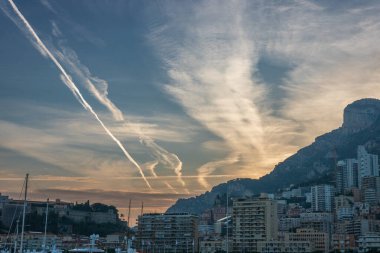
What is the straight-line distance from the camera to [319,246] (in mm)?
184250

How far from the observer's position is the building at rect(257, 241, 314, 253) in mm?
170750

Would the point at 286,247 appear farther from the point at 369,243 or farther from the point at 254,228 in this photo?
the point at 369,243

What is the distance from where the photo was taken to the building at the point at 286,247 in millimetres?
170750

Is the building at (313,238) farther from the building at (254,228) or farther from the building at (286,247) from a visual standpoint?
the building at (254,228)

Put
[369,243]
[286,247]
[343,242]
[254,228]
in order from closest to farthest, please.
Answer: [369,243] → [286,247] → [343,242] → [254,228]

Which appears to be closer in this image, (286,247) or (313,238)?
(286,247)

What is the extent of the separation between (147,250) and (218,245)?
25548mm

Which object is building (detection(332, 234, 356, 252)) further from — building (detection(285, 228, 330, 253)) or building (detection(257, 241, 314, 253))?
building (detection(257, 241, 314, 253))

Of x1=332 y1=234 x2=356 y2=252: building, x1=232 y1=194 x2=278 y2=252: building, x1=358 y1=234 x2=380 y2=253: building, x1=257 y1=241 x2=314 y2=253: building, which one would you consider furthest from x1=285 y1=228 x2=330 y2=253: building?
x1=358 y1=234 x2=380 y2=253: building

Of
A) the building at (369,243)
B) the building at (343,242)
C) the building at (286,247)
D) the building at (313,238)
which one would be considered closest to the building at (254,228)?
the building at (286,247)

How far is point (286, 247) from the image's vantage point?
17338 cm

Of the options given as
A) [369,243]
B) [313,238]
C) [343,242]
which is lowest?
[369,243]

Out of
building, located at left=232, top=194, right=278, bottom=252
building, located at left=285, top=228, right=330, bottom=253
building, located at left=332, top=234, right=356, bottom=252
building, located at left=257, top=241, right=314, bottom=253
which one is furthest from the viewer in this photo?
building, located at left=232, top=194, right=278, bottom=252

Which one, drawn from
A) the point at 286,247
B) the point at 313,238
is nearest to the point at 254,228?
the point at 313,238
